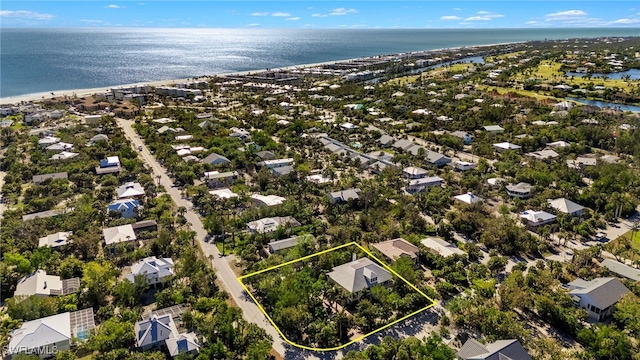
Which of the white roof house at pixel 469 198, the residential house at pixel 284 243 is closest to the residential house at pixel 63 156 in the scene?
the residential house at pixel 284 243

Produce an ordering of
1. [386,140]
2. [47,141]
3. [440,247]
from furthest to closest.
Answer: [386,140] → [47,141] → [440,247]

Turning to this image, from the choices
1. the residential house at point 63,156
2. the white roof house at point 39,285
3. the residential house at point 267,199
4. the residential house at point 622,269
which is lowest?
the residential house at point 622,269

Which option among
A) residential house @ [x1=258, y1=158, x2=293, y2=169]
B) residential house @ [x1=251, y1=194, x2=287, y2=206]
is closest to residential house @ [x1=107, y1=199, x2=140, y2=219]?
residential house @ [x1=251, y1=194, x2=287, y2=206]

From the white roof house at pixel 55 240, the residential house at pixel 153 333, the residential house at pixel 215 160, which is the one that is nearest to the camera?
the residential house at pixel 153 333

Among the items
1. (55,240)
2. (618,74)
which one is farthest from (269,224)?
(618,74)

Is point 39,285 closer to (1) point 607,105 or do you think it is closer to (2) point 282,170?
(2) point 282,170

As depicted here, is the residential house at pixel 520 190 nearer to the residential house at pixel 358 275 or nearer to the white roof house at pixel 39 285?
the residential house at pixel 358 275
